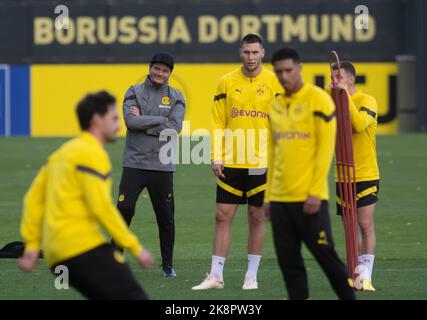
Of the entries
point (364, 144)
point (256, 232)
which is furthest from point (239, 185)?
point (364, 144)

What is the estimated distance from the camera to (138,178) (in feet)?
38.6

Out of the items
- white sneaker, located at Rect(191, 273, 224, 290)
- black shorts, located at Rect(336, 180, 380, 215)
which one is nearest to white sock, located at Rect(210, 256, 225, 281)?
white sneaker, located at Rect(191, 273, 224, 290)

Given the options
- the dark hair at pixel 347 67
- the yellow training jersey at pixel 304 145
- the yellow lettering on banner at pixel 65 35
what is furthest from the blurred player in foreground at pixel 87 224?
the yellow lettering on banner at pixel 65 35

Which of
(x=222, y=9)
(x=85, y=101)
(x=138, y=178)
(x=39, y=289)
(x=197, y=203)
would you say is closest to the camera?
(x=85, y=101)

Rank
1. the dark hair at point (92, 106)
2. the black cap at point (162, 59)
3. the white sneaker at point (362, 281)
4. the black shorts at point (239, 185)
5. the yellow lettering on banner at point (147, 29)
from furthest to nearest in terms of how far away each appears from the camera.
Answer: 1. the yellow lettering on banner at point (147, 29)
2. the black cap at point (162, 59)
3. the black shorts at point (239, 185)
4. the white sneaker at point (362, 281)
5. the dark hair at point (92, 106)

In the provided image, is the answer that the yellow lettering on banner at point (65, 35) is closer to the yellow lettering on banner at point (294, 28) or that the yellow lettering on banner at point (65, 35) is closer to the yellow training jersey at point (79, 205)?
the yellow lettering on banner at point (294, 28)

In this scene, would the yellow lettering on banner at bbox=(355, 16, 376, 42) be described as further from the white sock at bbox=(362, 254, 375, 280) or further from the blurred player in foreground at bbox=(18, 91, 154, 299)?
the blurred player in foreground at bbox=(18, 91, 154, 299)

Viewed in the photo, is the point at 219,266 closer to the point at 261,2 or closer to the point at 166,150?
the point at 166,150

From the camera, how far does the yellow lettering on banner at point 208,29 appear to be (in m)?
34.8

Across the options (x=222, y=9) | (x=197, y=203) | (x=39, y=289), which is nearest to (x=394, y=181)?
(x=197, y=203)

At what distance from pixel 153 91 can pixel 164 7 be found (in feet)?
77.0

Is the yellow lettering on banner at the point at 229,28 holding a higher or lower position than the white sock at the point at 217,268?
higher

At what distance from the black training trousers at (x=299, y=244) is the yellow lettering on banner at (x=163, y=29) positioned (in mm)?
26596

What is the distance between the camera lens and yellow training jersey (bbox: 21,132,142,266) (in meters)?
7.24
